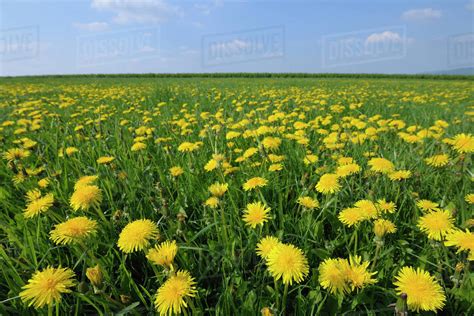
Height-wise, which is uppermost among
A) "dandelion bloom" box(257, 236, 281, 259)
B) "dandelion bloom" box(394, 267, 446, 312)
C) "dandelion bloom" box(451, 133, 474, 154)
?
"dandelion bloom" box(451, 133, 474, 154)

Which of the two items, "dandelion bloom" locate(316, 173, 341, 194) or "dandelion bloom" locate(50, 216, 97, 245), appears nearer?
"dandelion bloom" locate(50, 216, 97, 245)

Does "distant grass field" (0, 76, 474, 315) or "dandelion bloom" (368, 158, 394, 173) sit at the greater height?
"dandelion bloom" (368, 158, 394, 173)

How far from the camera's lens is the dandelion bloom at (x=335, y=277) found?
854mm

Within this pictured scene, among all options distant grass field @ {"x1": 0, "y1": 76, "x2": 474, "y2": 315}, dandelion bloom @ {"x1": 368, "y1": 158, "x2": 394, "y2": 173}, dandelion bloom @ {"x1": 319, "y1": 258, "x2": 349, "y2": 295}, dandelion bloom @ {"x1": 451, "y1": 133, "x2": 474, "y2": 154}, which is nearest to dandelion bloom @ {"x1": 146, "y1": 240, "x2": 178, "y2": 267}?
distant grass field @ {"x1": 0, "y1": 76, "x2": 474, "y2": 315}

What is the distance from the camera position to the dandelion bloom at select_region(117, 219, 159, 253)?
97 cm

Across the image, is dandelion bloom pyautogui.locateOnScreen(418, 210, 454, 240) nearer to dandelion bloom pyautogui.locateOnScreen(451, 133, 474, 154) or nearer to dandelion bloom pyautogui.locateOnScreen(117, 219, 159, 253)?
dandelion bloom pyautogui.locateOnScreen(451, 133, 474, 154)

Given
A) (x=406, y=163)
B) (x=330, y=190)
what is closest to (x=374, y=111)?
(x=406, y=163)

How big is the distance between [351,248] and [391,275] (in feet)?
0.64

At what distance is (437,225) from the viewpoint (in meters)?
1.06

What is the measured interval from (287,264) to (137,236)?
0.51 m

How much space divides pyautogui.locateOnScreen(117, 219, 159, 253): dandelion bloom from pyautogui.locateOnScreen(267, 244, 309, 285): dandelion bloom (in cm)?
42

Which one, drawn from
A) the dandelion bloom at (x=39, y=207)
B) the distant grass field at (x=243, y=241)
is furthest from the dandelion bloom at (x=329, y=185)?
the dandelion bloom at (x=39, y=207)

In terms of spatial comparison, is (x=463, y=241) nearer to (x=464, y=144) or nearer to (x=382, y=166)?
(x=382, y=166)

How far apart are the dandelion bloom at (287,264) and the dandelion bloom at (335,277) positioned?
6 centimetres
